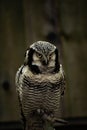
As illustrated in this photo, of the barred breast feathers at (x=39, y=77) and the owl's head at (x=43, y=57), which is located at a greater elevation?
the owl's head at (x=43, y=57)

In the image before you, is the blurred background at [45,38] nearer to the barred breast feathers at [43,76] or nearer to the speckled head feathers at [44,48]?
the barred breast feathers at [43,76]

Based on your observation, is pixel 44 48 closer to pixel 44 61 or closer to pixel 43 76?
pixel 44 61

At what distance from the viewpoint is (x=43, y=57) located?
53.8 inches

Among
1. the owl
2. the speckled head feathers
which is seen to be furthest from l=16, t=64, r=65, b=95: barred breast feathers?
the speckled head feathers

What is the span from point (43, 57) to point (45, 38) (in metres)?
0.91

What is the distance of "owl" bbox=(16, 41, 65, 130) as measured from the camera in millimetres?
1394

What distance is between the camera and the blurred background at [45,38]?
2.28 m

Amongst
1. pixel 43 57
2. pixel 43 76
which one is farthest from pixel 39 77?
pixel 43 57

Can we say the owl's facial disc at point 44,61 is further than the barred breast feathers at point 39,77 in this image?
No

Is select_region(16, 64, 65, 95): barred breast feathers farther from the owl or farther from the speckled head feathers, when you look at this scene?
the speckled head feathers

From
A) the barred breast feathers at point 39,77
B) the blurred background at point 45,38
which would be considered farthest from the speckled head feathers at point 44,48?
the blurred background at point 45,38

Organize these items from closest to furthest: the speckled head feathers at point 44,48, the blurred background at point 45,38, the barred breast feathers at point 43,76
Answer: the speckled head feathers at point 44,48 < the barred breast feathers at point 43,76 < the blurred background at point 45,38

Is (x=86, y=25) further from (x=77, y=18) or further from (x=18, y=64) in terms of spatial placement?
(x=18, y=64)

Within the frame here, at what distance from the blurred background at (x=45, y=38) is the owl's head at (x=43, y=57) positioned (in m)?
0.80
